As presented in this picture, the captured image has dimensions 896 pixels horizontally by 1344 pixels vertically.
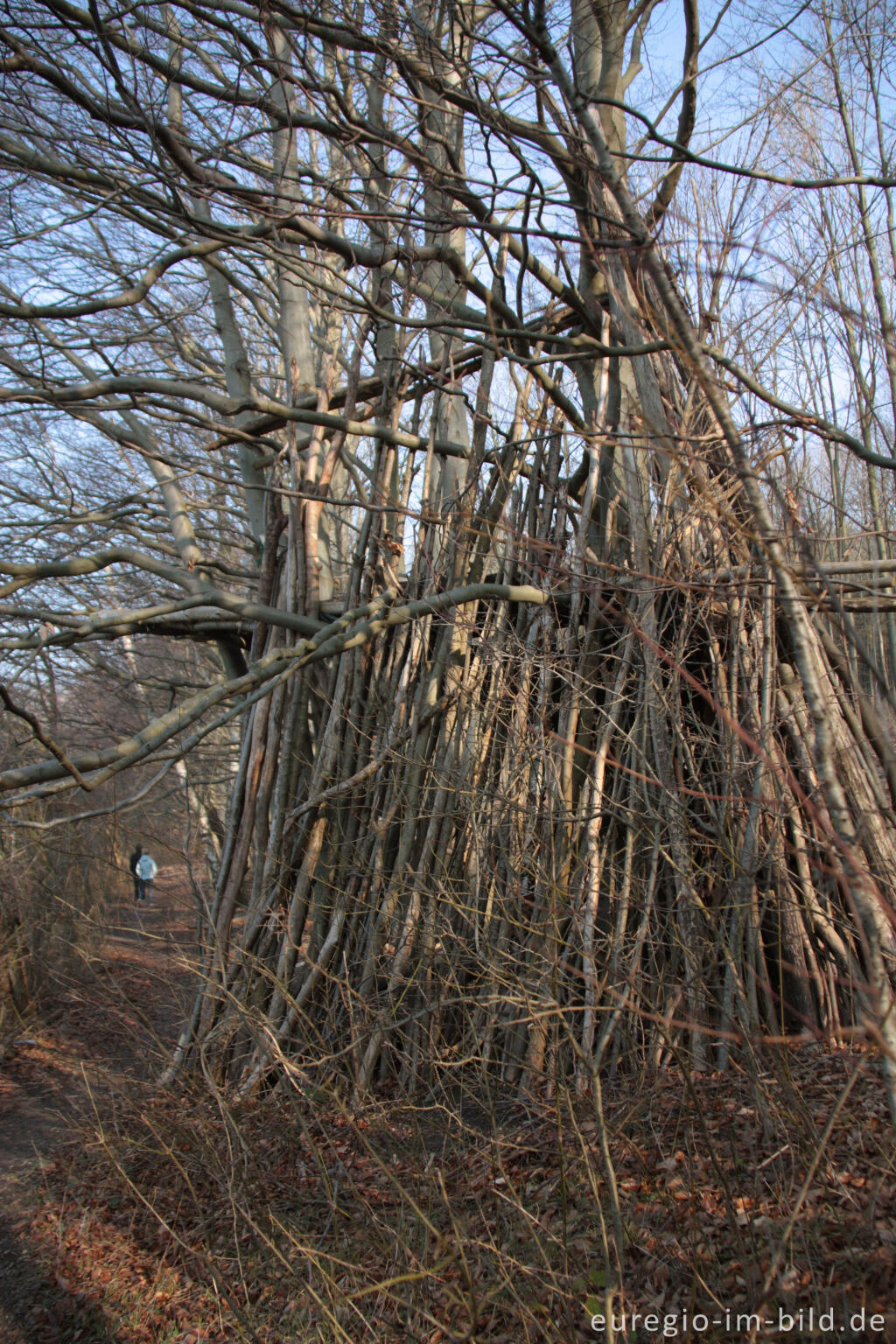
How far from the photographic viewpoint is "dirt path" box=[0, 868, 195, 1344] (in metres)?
4.04

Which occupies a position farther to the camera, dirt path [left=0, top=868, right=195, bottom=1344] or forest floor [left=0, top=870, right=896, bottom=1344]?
dirt path [left=0, top=868, right=195, bottom=1344]

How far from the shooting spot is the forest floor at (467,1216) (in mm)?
2531

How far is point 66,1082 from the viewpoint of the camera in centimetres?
704

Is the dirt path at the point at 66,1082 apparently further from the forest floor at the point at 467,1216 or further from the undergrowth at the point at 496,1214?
the undergrowth at the point at 496,1214

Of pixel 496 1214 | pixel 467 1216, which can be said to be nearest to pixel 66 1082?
pixel 467 1216

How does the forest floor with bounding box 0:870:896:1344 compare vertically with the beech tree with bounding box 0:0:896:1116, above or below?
below

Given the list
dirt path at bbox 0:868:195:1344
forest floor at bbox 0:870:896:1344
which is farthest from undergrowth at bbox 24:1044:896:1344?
dirt path at bbox 0:868:195:1344

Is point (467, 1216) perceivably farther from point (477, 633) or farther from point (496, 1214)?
point (477, 633)

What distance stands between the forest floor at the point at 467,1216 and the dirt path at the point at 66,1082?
25mm

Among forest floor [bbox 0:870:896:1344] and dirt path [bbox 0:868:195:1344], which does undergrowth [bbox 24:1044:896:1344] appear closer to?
forest floor [bbox 0:870:896:1344]

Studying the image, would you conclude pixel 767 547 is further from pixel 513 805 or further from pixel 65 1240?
pixel 65 1240

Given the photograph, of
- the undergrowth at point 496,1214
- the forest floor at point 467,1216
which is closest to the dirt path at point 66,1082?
the forest floor at point 467,1216

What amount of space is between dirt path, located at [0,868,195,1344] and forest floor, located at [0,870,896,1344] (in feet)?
0.08

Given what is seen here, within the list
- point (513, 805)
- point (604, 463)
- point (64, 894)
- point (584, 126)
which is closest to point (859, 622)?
point (604, 463)
